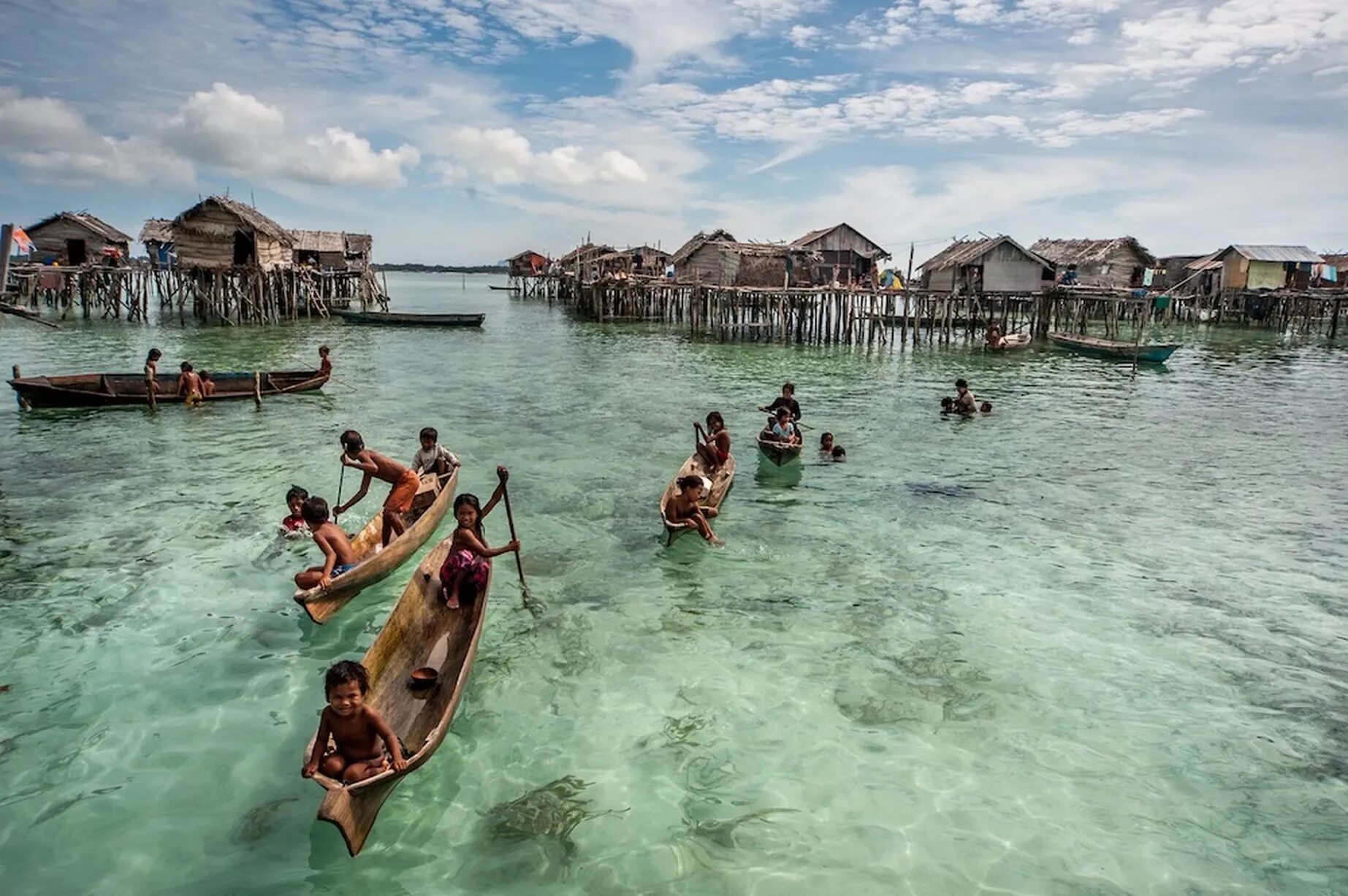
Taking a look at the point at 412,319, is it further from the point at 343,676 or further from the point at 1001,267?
the point at 343,676

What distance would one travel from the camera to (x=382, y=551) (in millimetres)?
8148

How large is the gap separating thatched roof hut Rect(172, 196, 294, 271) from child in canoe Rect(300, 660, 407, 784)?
117ft

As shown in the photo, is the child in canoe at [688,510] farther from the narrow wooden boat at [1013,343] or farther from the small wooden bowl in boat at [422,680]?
the narrow wooden boat at [1013,343]

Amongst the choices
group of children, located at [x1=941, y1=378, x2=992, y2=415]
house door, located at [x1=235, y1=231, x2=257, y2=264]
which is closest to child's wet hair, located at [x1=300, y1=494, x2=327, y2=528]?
group of children, located at [x1=941, y1=378, x2=992, y2=415]

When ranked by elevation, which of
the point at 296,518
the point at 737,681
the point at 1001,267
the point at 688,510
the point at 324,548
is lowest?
the point at 737,681

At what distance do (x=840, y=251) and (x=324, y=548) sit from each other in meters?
37.6

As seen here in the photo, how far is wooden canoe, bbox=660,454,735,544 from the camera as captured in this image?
9.96m

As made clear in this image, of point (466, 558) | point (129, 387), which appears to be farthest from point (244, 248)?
point (466, 558)

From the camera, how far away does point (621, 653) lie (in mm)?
7484

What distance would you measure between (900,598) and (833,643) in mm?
1426

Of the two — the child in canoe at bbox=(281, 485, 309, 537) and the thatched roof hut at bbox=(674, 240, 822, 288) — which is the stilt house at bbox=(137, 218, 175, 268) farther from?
the child in canoe at bbox=(281, 485, 309, 537)

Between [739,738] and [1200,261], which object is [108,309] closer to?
[739,738]

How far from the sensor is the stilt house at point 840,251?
40.7 metres

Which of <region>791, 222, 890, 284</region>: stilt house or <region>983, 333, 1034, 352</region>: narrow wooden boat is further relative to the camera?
<region>791, 222, 890, 284</region>: stilt house
